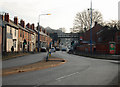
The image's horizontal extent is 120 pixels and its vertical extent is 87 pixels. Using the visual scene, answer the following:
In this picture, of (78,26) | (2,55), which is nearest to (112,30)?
(78,26)

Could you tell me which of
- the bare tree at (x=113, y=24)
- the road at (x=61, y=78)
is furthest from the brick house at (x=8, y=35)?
the bare tree at (x=113, y=24)

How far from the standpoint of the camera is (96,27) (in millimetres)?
74000

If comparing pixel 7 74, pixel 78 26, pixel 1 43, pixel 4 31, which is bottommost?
pixel 7 74

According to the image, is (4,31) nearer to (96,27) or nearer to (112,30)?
(112,30)

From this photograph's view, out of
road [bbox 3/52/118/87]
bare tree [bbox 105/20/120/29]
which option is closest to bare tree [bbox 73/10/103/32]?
bare tree [bbox 105/20/120/29]

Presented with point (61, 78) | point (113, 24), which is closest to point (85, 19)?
point (113, 24)

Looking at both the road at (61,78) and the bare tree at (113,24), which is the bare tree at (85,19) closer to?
the bare tree at (113,24)

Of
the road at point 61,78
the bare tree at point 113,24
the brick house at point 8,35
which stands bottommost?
the road at point 61,78

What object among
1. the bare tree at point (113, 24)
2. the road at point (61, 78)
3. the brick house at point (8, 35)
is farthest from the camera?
the bare tree at point (113, 24)

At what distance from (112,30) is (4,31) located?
112 ft

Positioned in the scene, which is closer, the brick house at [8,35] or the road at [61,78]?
the road at [61,78]

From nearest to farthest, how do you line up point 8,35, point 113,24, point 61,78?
1. point 61,78
2. point 8,35
3. point 113,24

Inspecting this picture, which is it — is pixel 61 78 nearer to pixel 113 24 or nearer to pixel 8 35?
pixel 8 35

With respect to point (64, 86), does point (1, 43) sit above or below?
above
